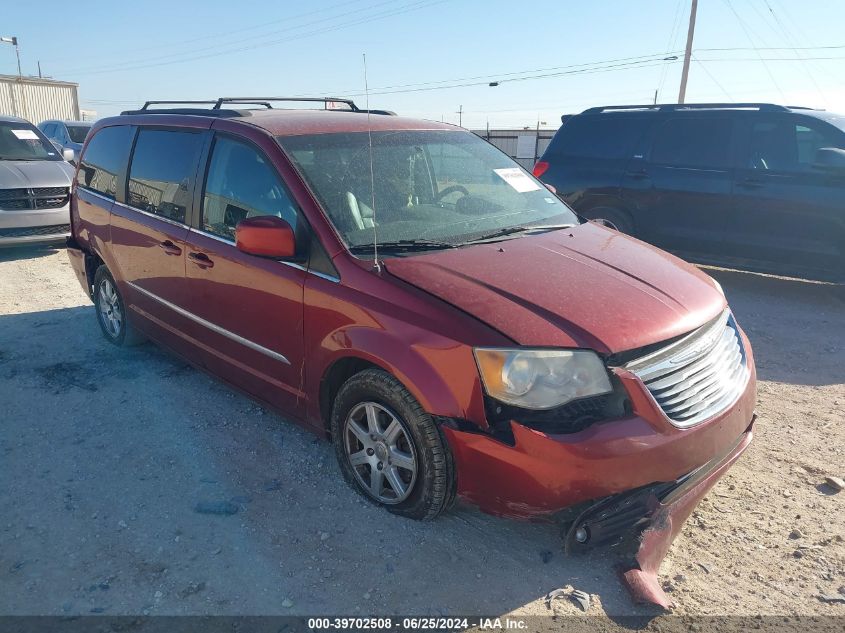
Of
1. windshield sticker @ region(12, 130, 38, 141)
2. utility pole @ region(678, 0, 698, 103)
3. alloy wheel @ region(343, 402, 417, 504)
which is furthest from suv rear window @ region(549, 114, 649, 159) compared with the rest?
utility pole @ region(678, 0, 698, 103)

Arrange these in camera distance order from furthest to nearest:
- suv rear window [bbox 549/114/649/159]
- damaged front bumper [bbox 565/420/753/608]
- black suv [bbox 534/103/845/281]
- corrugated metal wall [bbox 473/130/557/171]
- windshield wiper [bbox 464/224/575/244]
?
corrugated metal wall [bbox 473/130/557/171] → suv rear window [bbox 549/114/649/159] → black suv [bbox 534/103/845/281] → windshield wiper [bbox 464/224/575/244] → damaged front bumper [bbox 565/420/753/608]

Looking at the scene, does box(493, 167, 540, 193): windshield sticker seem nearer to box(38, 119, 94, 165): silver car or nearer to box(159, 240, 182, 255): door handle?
box(159, 240, 182, 255): door handle

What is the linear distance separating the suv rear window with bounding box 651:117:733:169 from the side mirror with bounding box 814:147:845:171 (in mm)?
869

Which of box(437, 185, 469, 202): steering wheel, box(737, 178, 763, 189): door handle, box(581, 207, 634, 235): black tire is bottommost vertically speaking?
box(581, 207, 634, 235): black tire

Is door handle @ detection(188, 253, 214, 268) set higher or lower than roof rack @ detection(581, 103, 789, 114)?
lower

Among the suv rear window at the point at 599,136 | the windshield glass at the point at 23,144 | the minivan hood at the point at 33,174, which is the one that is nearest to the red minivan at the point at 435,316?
the suv rear window at the point at 599,136

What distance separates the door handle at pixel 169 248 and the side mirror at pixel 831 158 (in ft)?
19.6

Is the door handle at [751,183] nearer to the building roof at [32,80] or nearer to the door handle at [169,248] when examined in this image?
the door handle at [169,248]

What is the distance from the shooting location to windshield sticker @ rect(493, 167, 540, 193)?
4.08 meters

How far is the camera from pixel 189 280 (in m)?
3.91

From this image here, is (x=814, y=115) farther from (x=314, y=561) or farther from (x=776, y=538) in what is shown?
(x=314, y=561)

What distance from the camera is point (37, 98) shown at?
99.4 feet

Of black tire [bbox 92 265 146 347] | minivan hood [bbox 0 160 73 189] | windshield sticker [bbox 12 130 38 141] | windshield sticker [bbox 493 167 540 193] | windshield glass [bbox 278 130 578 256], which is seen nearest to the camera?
windshield glass [bbox 278 130 578 256]

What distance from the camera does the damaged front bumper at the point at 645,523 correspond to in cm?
247
